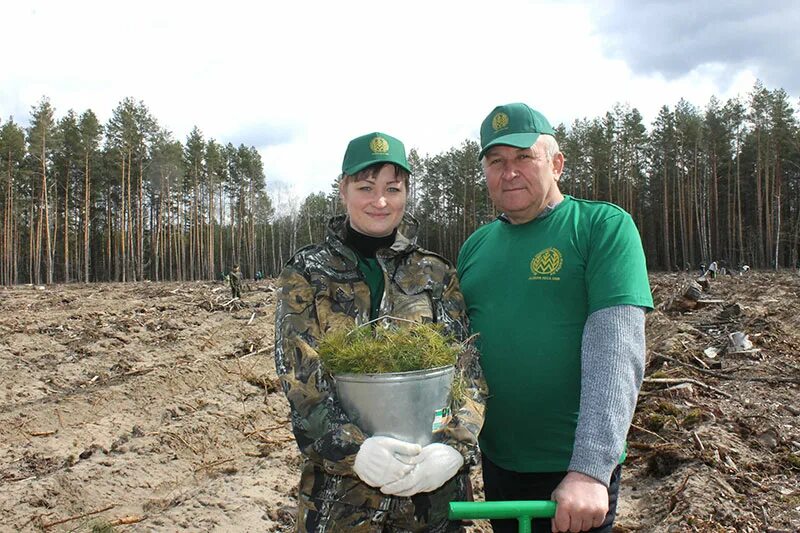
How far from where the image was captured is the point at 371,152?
239 centimetres

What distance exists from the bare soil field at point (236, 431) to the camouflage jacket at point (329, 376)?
285 cm

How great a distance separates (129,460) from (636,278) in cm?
663

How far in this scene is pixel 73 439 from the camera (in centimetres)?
798

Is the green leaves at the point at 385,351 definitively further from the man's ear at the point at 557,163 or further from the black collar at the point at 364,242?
the man's ear at the point at 557,163

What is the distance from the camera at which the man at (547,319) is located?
195 cm

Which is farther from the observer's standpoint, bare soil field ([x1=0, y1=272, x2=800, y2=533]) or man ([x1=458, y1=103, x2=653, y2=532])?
bare soil field ([x1=0, y1=272, x2=800, y2=533])

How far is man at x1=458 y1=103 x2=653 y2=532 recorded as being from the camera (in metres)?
1.95

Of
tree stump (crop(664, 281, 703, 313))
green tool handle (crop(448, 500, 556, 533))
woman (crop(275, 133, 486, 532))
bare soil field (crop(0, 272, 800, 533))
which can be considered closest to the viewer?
green tool handle (crop(448, 500, 556, 533))

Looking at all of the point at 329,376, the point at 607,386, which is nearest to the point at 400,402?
the point at 329,376

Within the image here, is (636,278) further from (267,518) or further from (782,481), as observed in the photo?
(267,518)

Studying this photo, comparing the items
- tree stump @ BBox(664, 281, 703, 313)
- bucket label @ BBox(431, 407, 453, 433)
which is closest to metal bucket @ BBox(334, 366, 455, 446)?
bucket label @ BBox(431, 407, 453, 433)

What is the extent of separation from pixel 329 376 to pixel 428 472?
0.47 m

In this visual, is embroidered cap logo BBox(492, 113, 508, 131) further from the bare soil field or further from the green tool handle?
the bare soil field

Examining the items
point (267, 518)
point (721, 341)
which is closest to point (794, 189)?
point (721, 341)
